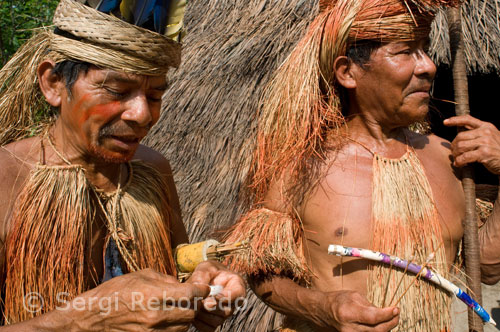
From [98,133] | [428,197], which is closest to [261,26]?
[428,197]

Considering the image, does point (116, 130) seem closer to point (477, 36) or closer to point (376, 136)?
point (376, 136)

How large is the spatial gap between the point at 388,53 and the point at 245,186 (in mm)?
788

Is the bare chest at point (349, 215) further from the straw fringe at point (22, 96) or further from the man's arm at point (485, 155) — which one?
the straw fringe at point (22, 96)

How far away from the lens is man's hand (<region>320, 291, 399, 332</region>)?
148cm

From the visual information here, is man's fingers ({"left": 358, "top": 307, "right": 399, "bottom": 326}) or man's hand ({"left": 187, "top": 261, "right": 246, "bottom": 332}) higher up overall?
man's hand ({"left": 187, "top": 261, "right": 246, "bottom": 332})

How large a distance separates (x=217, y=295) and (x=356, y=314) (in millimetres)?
455

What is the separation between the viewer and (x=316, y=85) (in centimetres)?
191

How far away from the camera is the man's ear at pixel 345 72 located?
1886 mm

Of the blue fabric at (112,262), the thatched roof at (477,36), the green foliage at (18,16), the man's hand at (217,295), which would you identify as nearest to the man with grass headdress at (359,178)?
the man's hand at (217,295)

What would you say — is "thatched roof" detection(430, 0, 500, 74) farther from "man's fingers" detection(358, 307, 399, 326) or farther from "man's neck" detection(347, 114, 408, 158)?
"man's fingers" detection(358, 307, 399, 326)

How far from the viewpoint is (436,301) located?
70.3 inches

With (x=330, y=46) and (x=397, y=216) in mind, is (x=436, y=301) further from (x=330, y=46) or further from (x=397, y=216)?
(x=330, y=46)

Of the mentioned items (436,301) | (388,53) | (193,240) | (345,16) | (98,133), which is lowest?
(193,240)

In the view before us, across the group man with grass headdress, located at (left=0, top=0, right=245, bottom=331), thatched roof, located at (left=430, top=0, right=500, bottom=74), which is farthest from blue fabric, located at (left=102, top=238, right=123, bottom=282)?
thatched roof, located at (left=430, top=0, right=500, bottom=74)
